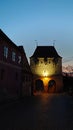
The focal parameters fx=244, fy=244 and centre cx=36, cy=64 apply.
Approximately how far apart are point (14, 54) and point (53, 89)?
31132mm

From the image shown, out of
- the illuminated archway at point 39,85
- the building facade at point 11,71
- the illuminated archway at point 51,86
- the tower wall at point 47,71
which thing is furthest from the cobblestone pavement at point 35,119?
the illuminated archway at point 39,85

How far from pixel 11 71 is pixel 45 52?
36937 millimetres

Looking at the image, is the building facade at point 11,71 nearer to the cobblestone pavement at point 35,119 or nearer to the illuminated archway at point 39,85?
the cobblestone pavement at point 35,119

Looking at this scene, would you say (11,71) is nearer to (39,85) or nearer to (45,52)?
(39,85)

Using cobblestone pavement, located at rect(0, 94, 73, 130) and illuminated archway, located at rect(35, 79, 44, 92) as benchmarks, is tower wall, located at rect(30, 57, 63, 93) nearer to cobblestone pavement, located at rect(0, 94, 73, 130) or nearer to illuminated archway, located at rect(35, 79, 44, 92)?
illuminated archway, located at rect(35, 79, 44, 92)

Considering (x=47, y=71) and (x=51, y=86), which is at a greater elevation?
(x=47, y=71)

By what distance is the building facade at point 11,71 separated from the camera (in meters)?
34.6

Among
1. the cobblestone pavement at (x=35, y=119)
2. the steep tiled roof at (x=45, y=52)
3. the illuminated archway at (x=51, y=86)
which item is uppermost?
the steep tiled roof at (x=45, y=52)

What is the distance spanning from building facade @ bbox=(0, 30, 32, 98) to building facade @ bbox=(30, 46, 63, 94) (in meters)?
20.3

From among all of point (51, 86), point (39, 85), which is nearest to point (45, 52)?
point (39, 85)

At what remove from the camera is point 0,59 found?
33531 millimetres

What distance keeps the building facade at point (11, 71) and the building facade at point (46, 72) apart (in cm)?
2031

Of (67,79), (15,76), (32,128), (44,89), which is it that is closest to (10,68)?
(15,76)

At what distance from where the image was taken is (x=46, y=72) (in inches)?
2803
